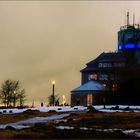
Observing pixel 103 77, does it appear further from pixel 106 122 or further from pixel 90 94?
pixel 106 122

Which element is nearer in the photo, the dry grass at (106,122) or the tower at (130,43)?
the dry grass at (106,122)

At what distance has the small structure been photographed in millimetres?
111000

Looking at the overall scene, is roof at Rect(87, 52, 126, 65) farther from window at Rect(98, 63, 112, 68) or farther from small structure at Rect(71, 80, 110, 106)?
small structure at Rect(71, 80, 110, 106)

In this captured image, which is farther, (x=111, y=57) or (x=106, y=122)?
(x=111, y=57)

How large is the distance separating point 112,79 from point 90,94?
945 centimetres

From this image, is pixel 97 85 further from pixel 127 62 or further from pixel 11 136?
pixel 11 136

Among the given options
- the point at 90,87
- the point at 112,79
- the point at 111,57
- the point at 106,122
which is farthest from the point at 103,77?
the point at 106,122

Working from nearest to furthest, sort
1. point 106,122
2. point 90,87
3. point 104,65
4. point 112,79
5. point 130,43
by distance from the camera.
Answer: point 106,122 → point 90,87 → point 112,79 → point 104,65 → point 130,43

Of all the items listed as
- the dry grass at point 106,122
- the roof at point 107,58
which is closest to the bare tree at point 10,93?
the roof at point 107,58

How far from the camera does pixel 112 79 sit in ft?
388

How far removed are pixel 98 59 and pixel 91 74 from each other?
407 centimetres

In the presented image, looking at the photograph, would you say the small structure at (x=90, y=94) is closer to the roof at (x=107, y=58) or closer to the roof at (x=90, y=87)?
the roof at (x=90, y=87)

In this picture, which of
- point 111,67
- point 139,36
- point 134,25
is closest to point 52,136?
point 111,67

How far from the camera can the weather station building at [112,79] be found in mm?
111625
